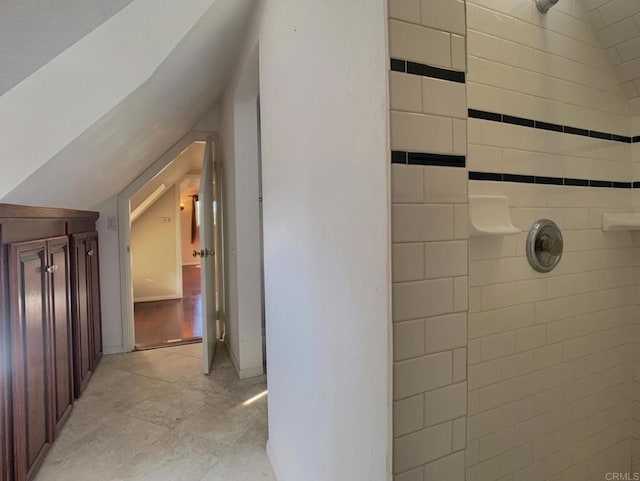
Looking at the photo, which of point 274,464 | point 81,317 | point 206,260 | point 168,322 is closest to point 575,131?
point 274,464

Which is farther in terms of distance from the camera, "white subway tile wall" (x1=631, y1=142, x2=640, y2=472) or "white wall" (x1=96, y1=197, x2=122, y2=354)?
"white wall" (x1=96, y1=197, x2=122, y2=354)

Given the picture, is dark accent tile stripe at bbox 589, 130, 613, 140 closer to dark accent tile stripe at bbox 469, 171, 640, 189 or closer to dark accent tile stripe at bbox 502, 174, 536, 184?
dark accent tile stripe at bbox 469, 171, 640, 189

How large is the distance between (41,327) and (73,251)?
0.69 meters

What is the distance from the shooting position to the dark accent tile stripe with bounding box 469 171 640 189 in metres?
1.26

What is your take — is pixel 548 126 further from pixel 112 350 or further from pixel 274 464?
pixel 112 350

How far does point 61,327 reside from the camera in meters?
1.98

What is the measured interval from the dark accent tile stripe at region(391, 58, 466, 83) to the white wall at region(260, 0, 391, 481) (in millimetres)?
23

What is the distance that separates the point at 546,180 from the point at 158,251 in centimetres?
522

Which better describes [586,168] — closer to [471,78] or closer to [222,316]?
[471,78]

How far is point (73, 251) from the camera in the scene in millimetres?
2230

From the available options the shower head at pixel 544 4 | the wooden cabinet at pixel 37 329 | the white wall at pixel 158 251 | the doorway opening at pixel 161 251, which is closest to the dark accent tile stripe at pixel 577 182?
the shower head at pixel 544 4

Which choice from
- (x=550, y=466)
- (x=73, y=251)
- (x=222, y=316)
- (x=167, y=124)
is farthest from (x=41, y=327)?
(x=550, y=466)
